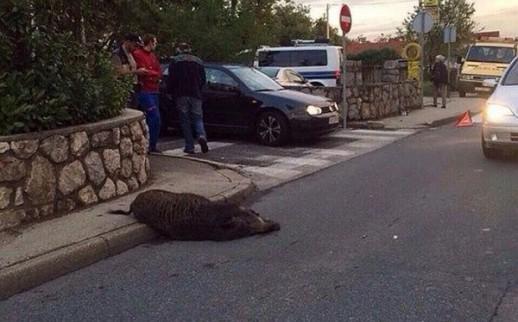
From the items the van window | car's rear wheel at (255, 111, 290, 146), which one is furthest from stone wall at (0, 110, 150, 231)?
the van window

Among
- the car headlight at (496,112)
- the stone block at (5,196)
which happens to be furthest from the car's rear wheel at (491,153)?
the stone block at (5,196)

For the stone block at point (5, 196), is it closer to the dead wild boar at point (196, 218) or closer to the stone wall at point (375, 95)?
the dead wild boar at point (196, 218)

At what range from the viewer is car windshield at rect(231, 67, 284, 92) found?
1328 cm

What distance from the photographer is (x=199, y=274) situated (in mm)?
5461

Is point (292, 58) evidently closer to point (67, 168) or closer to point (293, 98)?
point (293, 98)

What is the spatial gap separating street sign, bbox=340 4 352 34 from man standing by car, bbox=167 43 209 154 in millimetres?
5394

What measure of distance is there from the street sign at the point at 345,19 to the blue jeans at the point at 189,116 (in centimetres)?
566

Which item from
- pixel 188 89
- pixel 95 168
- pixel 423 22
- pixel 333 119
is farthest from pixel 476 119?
pixel 95 168

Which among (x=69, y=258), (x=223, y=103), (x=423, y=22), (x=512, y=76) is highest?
(x=423, y=22)

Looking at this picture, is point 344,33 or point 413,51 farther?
point 413,51

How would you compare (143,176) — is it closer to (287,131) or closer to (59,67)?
(59,67)

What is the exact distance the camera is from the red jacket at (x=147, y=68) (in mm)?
10555

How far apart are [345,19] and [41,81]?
1033 centimetres

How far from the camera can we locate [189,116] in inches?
459
